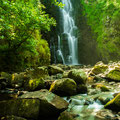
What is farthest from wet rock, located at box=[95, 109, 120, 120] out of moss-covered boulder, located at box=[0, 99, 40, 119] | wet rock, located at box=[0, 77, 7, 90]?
wet rock, located at box=[0, 77, 7, 90]

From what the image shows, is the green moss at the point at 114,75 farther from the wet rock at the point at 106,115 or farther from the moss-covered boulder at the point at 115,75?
the wet rock at the point at 106,115

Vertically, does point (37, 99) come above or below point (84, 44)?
below

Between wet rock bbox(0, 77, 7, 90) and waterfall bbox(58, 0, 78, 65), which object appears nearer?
wet rock bbox(0, 77, 7, 90)

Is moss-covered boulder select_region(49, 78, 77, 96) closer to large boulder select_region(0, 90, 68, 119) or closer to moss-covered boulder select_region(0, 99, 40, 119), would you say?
large boulder select_region(0, 90, 68, 119)

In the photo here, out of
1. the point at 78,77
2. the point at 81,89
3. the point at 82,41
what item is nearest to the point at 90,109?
the point at 81,89

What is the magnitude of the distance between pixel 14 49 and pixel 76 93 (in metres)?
5.45

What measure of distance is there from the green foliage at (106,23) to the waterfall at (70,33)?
350cm

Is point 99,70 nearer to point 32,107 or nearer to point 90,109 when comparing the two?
point 90,109

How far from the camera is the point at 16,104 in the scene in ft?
8.56

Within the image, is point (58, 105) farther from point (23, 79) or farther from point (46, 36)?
point (46, 36)

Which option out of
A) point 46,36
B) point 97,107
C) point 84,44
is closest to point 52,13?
point 46,36

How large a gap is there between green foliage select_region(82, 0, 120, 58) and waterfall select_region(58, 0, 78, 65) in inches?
138

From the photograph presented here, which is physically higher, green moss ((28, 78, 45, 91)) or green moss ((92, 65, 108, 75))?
Result: green moss ((92, 65, 108, 75))

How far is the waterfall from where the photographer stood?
779 inches
